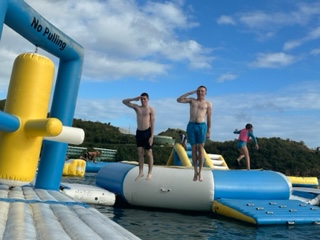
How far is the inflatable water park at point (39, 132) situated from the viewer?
3240mm

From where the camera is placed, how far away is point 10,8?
162 inches

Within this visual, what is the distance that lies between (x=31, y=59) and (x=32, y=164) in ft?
4.02

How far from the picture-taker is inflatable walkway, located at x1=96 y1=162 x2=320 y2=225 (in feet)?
23.8

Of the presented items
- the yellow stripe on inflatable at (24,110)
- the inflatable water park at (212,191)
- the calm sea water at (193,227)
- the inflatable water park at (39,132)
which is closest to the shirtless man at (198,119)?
the calm sea water at (193,227)

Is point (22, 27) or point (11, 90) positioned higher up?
point (22, 27)

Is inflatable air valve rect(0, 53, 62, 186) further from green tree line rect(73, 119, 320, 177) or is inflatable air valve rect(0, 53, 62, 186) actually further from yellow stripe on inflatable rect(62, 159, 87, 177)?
green tree line rect(73, 119, 320, 177)

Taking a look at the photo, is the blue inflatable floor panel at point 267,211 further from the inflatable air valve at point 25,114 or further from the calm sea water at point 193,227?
the inflatable air valve at point 25,114

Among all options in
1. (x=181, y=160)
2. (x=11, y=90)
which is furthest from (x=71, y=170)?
(x=11, y=90)

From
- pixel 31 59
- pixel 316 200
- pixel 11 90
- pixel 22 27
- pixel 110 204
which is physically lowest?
pixel 110 204

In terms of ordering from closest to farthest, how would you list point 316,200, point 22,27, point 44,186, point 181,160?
point 22,27 < point 44,186 < point 316,200 < point 181,160

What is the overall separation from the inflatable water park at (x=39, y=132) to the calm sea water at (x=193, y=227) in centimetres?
140

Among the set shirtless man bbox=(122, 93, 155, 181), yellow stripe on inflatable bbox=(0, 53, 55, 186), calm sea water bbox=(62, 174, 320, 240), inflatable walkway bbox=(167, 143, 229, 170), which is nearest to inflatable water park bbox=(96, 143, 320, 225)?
calm sea water bbox=(62, 174, 320, 240)

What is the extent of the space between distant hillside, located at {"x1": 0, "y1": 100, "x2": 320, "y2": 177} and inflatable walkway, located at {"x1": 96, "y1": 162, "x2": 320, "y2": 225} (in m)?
19.9

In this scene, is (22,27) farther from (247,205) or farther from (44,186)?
(247,205)
